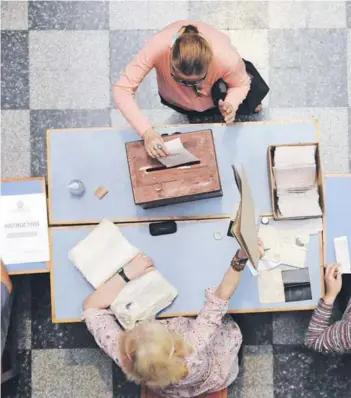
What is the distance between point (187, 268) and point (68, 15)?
1.83 meters

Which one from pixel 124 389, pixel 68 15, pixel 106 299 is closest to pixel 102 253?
pixel 106 299

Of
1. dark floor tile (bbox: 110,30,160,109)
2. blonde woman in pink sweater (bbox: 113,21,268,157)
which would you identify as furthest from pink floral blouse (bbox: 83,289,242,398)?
dark floor tile (bbox: 110,30,160,109)

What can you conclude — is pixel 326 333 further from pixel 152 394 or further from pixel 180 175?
pixel 180 175

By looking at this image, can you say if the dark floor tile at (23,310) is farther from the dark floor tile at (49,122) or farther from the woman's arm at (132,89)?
the woman's arm at (132,89)

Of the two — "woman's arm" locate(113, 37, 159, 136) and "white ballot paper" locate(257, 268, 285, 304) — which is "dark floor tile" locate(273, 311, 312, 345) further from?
"woman's arm" locate(113, 37, 159, 136)

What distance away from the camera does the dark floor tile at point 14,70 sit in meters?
3.67

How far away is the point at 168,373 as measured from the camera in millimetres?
2441

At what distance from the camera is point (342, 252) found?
2.93 m

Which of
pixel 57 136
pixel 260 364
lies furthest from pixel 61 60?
pixel 260 364

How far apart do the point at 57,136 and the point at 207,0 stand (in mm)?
1418

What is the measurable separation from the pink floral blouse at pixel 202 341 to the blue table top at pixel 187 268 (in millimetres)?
124

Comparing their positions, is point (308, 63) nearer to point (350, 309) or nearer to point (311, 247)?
point (311, 247)

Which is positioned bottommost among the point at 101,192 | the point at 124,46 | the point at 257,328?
the point at 257,328

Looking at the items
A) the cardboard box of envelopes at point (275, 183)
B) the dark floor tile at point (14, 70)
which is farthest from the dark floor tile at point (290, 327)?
the dark floor tile at point (14, 70)
